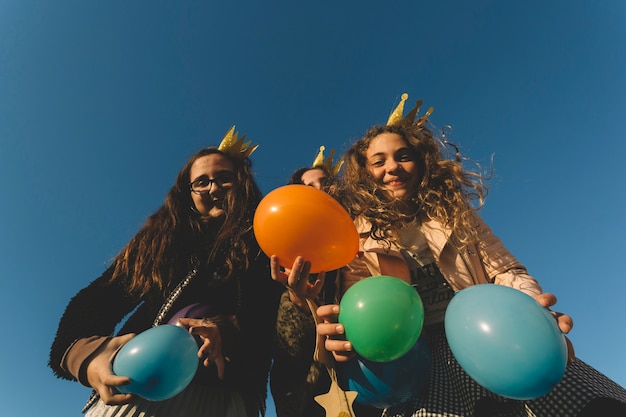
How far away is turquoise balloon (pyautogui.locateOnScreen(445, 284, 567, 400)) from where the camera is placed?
127 cm

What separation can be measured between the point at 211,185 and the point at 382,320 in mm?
2002

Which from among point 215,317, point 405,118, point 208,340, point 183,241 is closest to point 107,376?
point 208,340

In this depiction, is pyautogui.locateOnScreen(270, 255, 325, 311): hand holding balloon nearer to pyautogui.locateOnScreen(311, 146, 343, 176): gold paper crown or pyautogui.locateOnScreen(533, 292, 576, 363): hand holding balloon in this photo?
pyautogui.locateOnScreen(533, 292, 576, 363): hand holding balloon

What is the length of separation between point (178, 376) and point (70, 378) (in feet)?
2.84

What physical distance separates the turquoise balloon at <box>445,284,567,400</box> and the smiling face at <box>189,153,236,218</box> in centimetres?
201

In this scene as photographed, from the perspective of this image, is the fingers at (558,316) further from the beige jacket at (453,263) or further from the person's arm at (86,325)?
the person's arm at (86,325)

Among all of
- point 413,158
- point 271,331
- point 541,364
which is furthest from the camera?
point 413,158

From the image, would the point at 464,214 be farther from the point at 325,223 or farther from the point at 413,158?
the point at 325,223

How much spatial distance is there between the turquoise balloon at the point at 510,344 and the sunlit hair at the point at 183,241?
155 cm

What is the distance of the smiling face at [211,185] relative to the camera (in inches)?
114

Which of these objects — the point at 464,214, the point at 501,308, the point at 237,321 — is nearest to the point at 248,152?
the point at 237,321

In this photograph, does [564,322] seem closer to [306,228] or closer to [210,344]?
[306,228]

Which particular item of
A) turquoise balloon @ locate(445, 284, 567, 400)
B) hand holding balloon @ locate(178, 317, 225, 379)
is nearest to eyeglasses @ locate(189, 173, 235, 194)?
hand holding balloon @ locate(178, 317, 225, 379)

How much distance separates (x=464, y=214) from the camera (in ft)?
8.05
